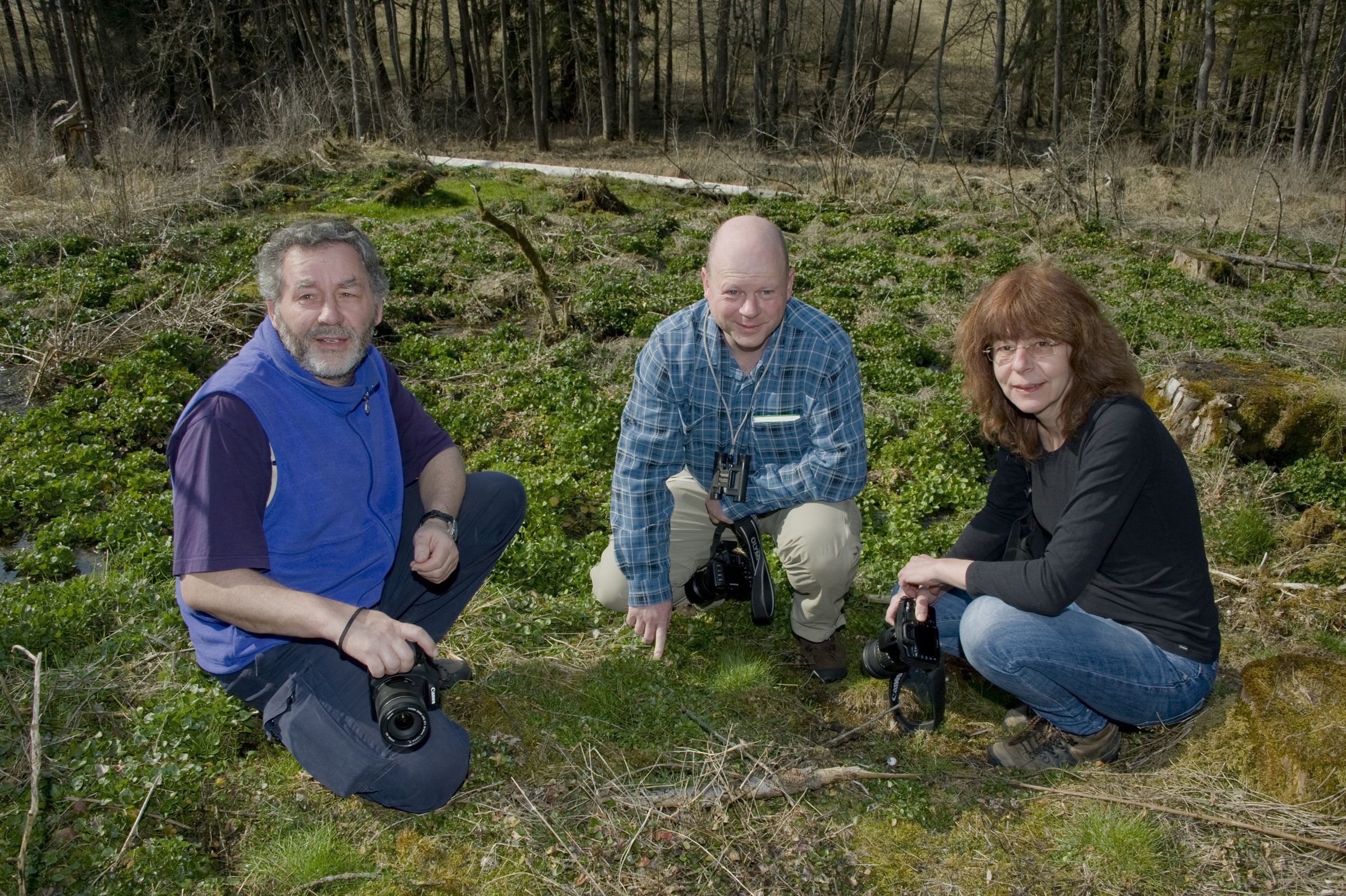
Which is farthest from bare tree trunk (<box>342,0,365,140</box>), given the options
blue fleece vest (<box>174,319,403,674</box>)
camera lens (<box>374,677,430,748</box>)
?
camera lens (<box>374,677,430,748</box>)

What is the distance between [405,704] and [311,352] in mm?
1216

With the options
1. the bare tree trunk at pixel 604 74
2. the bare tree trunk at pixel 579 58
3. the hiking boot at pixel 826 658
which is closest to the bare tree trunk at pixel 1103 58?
the bare tree trunk at pixel 604 74

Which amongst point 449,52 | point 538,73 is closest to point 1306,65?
point 538,73

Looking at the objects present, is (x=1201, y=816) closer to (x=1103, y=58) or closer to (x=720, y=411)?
(x=720, y=411)

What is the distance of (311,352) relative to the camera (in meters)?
2.90

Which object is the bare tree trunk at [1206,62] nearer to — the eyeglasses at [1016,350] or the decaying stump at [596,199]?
the decaying stump at [596,199]

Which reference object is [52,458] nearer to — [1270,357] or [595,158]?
[1270,357]

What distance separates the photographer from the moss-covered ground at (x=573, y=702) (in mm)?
2627

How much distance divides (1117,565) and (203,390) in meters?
3.00

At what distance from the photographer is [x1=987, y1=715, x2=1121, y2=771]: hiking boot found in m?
3.09

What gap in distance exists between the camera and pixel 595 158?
79.5ft

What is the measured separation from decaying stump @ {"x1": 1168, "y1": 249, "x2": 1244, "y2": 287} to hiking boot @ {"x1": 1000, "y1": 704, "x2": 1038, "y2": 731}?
30.3 feet

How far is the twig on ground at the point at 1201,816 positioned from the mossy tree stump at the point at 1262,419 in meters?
3.54

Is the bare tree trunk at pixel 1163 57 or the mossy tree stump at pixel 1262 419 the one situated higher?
the bare tree trunk at pixel 1163 57
